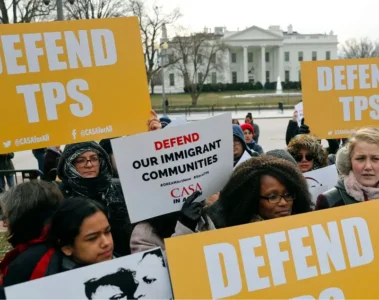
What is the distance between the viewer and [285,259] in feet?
6.92

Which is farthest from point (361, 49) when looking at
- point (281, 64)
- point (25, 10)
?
point (25, 10)

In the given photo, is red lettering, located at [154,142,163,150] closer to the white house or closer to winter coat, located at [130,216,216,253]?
winter coat, located at [130,216,216,253]

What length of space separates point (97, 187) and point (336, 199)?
5.54ft

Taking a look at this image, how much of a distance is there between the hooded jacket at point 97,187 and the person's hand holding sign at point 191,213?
87 cm

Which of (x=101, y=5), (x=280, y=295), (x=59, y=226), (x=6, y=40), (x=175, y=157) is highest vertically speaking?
(x=101, y=5)

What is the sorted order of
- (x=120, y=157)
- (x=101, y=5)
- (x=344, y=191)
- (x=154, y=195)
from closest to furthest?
(x=120, y=157)
(x=154, y=195)
(x=344, y=191)
(x=101, y=5)

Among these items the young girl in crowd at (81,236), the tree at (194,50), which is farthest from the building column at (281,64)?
the young girl in crowd at (81,236)

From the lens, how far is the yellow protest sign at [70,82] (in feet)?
9.89

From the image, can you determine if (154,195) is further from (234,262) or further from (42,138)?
(42,138)

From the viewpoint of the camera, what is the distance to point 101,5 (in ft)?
115

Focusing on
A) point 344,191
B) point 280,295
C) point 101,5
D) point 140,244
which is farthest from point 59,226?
point 101,5

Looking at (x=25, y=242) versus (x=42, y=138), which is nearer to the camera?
(x=25, y=242)

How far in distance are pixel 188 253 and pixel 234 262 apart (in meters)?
0.22

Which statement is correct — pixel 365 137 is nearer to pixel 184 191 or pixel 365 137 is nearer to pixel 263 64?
pixel 184 191
